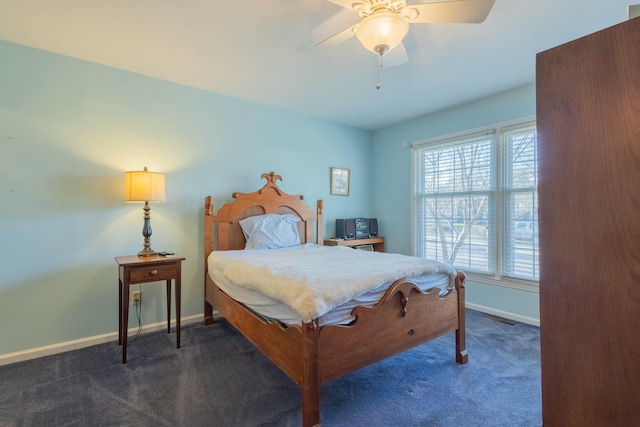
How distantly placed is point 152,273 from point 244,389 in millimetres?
1143

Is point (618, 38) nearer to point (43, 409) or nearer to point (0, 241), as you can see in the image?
point (43, 409)

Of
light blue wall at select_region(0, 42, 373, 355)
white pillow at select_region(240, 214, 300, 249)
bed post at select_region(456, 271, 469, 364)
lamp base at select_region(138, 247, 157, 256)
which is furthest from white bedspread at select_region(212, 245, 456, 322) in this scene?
light blue wall at select_region(0, 42, 373, 355)

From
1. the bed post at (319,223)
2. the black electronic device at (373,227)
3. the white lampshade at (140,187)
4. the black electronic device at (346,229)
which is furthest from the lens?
the black electronic device at (373,227)

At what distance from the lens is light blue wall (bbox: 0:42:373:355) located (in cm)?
219

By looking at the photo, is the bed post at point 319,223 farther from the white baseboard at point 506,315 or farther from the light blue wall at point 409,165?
the white baseboard at point 506,315

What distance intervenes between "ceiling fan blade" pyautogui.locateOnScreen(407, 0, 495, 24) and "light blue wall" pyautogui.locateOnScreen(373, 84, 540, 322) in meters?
1.91

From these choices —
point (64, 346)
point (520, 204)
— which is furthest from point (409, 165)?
point (64, 346)

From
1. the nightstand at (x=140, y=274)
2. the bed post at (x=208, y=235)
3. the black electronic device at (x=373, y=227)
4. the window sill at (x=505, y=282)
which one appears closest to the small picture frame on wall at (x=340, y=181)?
the black electronic device at (x=373, y=227)

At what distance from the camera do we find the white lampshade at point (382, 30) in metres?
1.49

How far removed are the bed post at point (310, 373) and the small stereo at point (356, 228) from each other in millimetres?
2471

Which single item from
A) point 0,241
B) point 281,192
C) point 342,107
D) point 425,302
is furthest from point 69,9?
point 425,302

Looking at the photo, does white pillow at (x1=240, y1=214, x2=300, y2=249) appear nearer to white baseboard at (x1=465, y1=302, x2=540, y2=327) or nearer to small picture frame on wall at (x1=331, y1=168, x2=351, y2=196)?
small picture frame on wall at (x1=331, y1=168, x2=351, y2=196)

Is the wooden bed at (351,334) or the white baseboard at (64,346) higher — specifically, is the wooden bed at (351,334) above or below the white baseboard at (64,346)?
above

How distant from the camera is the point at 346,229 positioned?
388cm
